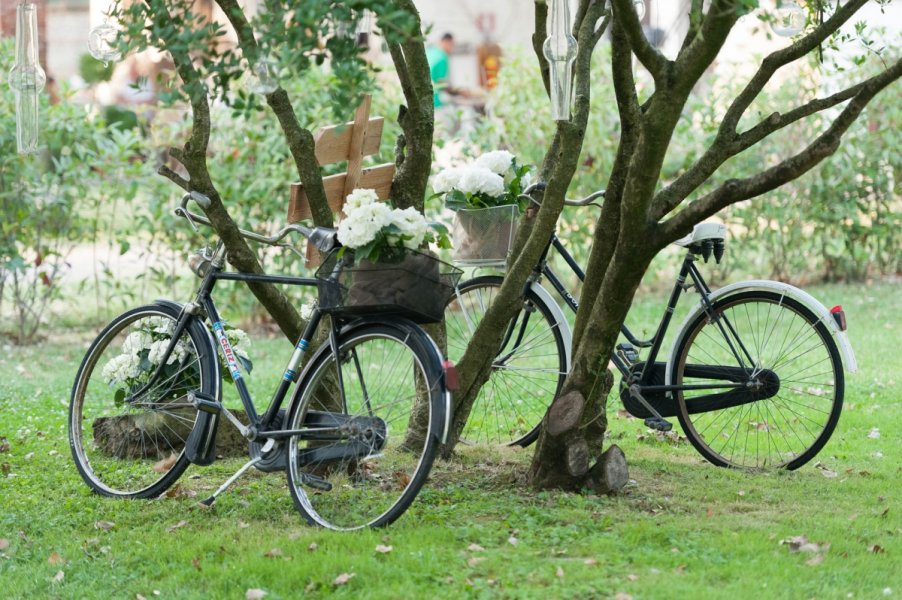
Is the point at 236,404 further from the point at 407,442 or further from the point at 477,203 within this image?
the point at 477,203

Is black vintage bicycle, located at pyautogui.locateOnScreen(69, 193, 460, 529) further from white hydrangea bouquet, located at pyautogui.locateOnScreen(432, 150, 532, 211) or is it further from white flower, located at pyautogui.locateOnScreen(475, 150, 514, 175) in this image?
white flower, located at pyautogui.locateOnScreen(475, 150, 514, 175)

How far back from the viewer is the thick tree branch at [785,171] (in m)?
3.68

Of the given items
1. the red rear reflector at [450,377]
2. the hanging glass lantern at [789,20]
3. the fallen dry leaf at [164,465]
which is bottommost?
the fallen dry leaf at [164,465]

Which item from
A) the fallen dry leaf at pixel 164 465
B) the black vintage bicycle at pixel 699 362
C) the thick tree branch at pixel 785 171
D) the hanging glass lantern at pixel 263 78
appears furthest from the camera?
the fallen dry leaf at pixel 164 465

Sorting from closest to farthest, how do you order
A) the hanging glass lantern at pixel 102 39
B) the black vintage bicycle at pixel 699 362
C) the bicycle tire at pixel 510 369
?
the hanging glass lantern at pixel 102 39, the black vintage bicycle at pixel 699 362, the bicycle tire at pixel 510 369

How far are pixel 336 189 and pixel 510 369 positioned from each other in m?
1.13

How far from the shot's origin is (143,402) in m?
4.56

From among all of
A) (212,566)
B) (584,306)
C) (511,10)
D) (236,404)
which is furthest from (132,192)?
(511,10)

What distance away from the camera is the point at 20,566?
3688 mm

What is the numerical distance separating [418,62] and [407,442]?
1525mm

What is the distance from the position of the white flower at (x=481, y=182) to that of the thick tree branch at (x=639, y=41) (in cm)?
100

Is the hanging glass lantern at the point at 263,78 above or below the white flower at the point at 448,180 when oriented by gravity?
above

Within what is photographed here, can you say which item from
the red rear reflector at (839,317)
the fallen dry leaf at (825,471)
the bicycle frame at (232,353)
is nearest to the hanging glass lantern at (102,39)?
the bicycle frame at (232,353)

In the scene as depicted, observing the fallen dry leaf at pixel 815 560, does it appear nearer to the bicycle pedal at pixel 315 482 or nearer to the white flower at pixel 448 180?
the bicycle pedal at pixel 315 482
